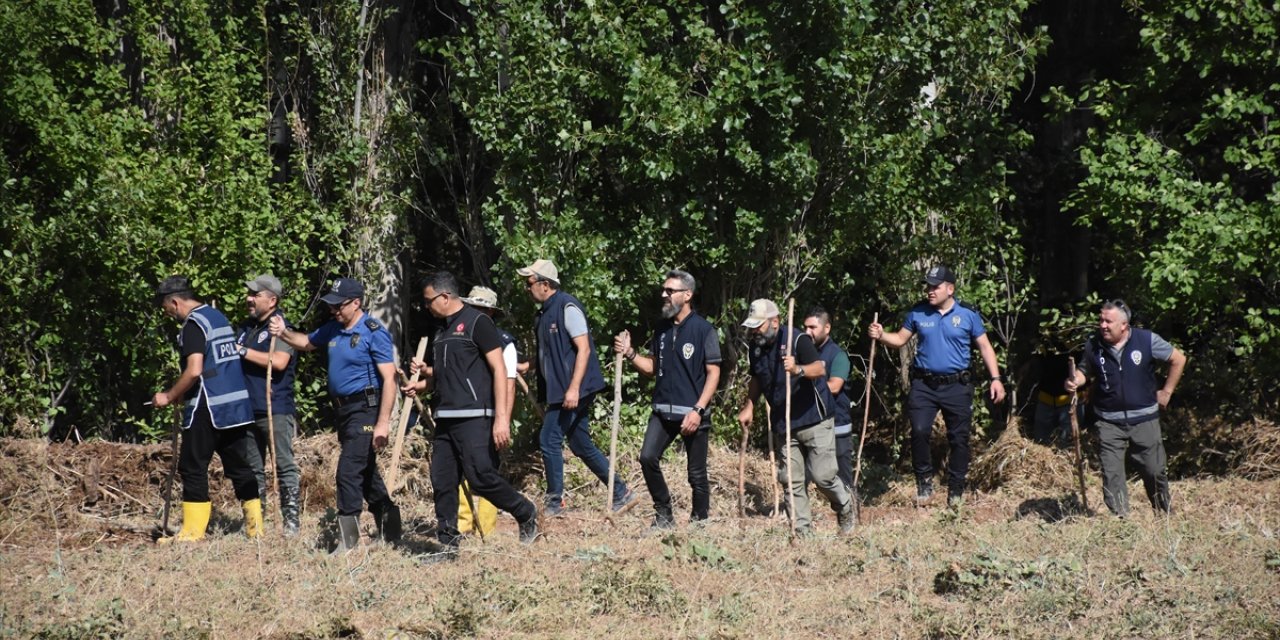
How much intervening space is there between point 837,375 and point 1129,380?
1.99 metres

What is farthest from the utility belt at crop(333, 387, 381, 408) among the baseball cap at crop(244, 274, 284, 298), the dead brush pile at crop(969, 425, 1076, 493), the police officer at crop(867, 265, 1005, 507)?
the dead brush pile at crop(969, 425, 1076, 493)

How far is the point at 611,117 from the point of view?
11.3 metres

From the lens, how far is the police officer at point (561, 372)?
30.2 ft

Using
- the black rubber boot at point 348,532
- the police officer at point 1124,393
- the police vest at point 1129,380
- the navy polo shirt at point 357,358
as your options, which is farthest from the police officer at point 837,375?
the black rubber boot at point 348,532

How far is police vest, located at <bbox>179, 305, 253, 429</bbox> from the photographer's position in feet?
28.6

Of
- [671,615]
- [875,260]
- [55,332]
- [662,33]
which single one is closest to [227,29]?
[55,332]

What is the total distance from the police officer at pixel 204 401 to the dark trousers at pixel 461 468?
1583mm

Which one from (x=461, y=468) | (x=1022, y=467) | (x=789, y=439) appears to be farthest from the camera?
(x=1022, y=467)

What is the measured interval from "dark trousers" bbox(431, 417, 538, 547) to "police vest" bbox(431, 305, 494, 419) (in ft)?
0.22

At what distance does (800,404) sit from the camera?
8.88 m

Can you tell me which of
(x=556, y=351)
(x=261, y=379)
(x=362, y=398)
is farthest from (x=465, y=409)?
(x=261, y=379)

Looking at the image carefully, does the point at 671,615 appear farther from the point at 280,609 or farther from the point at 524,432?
the point at 524,432

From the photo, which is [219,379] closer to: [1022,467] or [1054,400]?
[1022,467]

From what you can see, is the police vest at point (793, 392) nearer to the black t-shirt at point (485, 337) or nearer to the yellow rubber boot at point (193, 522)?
the black t-shirt at point (485, 337)
